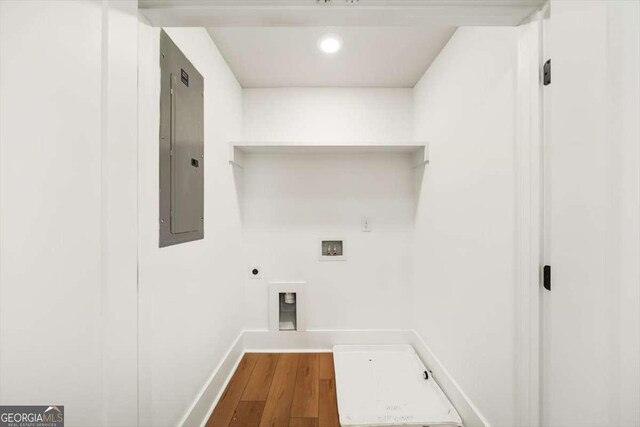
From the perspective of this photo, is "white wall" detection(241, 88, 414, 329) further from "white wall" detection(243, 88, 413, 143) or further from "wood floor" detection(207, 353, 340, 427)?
"wood floor" detection(207, 353, 340, 427)

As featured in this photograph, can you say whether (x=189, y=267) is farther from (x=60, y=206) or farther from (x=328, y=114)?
(x=328, y=114)

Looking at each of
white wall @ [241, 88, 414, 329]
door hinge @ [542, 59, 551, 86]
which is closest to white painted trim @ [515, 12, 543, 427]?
door hinge @ [542, 59, 551, 86]

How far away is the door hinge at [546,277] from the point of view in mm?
771

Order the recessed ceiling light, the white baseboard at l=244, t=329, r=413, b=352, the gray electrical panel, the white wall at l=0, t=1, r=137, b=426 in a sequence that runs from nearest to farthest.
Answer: the white wall at l=0, t=1, r=137, b=426
the gray electrical panel
the recessed ceiling light
the white baseboard at l=244, t=329, r=413, b=352

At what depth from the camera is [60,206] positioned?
0.55 m

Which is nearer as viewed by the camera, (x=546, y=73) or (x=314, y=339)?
(x=546, y=73)

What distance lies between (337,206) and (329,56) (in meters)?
1.10

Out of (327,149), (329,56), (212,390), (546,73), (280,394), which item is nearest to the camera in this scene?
(546,73)

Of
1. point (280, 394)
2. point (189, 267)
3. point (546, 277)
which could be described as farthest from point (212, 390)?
point (546, 277)

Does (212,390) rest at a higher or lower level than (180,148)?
lower

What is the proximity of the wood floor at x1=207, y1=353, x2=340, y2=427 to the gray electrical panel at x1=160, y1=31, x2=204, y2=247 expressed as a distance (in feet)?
3.39

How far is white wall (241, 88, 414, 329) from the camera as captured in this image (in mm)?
2180

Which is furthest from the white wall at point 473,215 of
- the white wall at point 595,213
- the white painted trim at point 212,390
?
the white painted trim at point 212,390

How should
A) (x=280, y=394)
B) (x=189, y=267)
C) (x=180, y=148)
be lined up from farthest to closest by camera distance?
(x=280, y=394) < (x=189, y=267) < (x=180, y=148)
